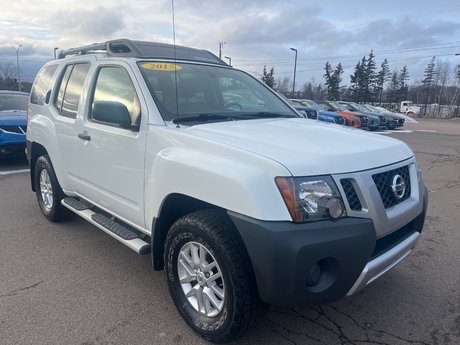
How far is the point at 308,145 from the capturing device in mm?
2596

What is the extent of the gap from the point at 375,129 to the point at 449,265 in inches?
732

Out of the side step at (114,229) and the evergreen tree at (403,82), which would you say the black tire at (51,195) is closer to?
the side step at (114,229)

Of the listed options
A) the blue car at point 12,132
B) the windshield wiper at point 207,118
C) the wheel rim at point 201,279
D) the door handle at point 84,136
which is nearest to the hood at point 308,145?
the windshield wiper at point 207,118

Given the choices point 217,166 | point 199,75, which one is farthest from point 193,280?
point 199,75

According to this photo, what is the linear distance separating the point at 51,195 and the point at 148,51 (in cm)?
230

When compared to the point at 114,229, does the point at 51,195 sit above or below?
below

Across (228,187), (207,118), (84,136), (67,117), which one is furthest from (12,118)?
(228,187)

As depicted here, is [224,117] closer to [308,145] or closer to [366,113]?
[308,145]

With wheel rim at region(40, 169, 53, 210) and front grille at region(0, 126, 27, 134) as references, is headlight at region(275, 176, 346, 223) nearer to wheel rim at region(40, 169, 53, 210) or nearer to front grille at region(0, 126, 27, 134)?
wheel rim at region(40, 169, 53, 210)

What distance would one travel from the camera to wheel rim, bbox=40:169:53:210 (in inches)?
195

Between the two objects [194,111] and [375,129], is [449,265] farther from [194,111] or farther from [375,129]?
[375,129]

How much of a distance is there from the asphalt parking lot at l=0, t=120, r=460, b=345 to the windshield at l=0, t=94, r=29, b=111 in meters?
5.87

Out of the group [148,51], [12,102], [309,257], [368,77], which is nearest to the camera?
[309,257]

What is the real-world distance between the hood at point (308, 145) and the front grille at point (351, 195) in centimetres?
7
